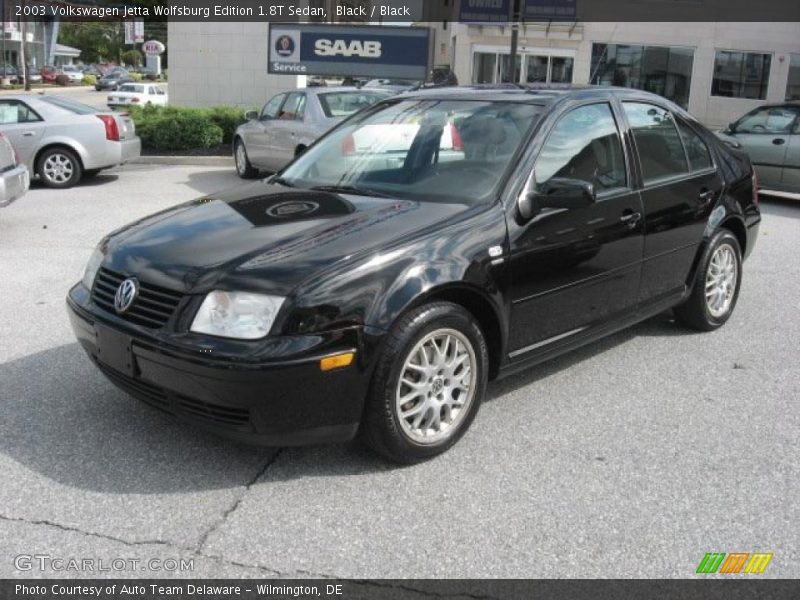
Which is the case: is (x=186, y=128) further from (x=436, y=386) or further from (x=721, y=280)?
(x=436, y=386)

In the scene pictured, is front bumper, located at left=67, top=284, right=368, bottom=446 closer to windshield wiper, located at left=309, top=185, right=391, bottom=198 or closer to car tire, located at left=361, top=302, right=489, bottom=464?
car tire, located at left=361, top=302, right=489, bottom=464

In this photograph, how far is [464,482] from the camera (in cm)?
361

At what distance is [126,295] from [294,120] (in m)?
9.29

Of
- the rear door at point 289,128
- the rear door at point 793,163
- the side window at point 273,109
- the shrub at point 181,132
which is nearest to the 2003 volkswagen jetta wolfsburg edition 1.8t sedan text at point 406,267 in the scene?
the rear door at point 793,163

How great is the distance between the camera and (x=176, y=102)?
68.8 ft

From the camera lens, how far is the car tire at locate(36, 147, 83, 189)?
1247cm

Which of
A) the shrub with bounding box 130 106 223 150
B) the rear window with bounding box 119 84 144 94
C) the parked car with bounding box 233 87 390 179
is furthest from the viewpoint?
the rear window with bounding box 119 84 144 94

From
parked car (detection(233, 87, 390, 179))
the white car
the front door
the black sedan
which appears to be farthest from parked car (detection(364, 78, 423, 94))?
the black sedan

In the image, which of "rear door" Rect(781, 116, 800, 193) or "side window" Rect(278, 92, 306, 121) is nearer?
"rear door" Rect(781, 116, 800, 193)

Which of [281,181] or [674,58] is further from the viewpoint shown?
[674,58]

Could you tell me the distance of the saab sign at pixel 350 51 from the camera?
1534 centimetres

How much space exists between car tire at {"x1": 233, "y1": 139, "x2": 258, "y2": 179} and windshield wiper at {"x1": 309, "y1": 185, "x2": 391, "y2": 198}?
9.60m

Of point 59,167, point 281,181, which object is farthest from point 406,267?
point 59,167

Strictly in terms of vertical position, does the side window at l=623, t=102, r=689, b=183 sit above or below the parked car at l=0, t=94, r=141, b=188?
above
